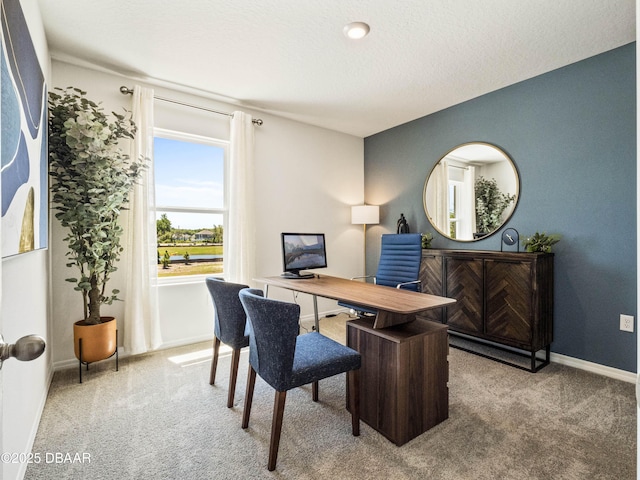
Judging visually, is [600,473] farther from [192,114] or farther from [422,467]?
[192,114]

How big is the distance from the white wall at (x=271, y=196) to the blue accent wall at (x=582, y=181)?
1769 millimetres

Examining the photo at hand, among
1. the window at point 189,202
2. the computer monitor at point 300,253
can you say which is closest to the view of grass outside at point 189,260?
the window at point 189,202

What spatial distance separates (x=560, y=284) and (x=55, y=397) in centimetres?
407

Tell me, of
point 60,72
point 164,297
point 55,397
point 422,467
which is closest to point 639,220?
point 422,467

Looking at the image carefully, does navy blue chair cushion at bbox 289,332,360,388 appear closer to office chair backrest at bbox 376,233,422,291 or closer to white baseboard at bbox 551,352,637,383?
office chair backrest at bbox 376,233,422,291

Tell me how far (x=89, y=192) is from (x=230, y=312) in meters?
1.42

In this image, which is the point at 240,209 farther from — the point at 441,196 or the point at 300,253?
the point at 441,196

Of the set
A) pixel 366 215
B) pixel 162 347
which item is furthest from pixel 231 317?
pixel 366 215

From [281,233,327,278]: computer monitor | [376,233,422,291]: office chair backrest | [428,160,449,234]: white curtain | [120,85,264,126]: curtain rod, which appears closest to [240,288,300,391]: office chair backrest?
[281,233,327,278]: computer monitor

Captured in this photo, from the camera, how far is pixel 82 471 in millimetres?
1613

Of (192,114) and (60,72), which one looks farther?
(192,114)

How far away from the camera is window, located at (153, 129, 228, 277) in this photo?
332 cm

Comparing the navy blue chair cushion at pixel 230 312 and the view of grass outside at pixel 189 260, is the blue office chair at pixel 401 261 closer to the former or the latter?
the navy blue chair cushion at pixel 230 312

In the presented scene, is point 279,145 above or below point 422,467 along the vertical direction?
above
